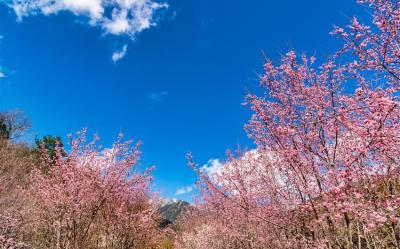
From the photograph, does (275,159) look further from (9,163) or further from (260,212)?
(9,163)

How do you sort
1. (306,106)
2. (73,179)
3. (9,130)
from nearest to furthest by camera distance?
(306,106) < (73,179) < (9,130)

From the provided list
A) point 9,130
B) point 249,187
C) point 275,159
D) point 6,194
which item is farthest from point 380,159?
point 9,130

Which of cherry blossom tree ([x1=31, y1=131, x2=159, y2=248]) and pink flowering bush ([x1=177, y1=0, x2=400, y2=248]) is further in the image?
cherry blossom tree ([x1=31, y1=131, x2=159, y2=248])

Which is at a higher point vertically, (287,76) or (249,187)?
(287,76)

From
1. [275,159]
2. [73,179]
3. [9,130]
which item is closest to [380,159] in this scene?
[275,159]

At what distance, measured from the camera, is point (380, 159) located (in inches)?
300

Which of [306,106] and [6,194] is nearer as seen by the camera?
[306,106]

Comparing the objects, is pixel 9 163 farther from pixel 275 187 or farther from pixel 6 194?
pixel 275 187

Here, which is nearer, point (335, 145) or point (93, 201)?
point (335, 145)

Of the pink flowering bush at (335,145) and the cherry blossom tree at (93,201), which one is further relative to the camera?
the cherry blossom tree at (93,201)

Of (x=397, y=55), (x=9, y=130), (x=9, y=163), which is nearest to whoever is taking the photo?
(x=397, y=55)

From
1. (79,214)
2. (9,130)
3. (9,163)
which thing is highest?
(9,130)

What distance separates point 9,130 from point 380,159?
43.3 metres

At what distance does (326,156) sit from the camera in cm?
671
